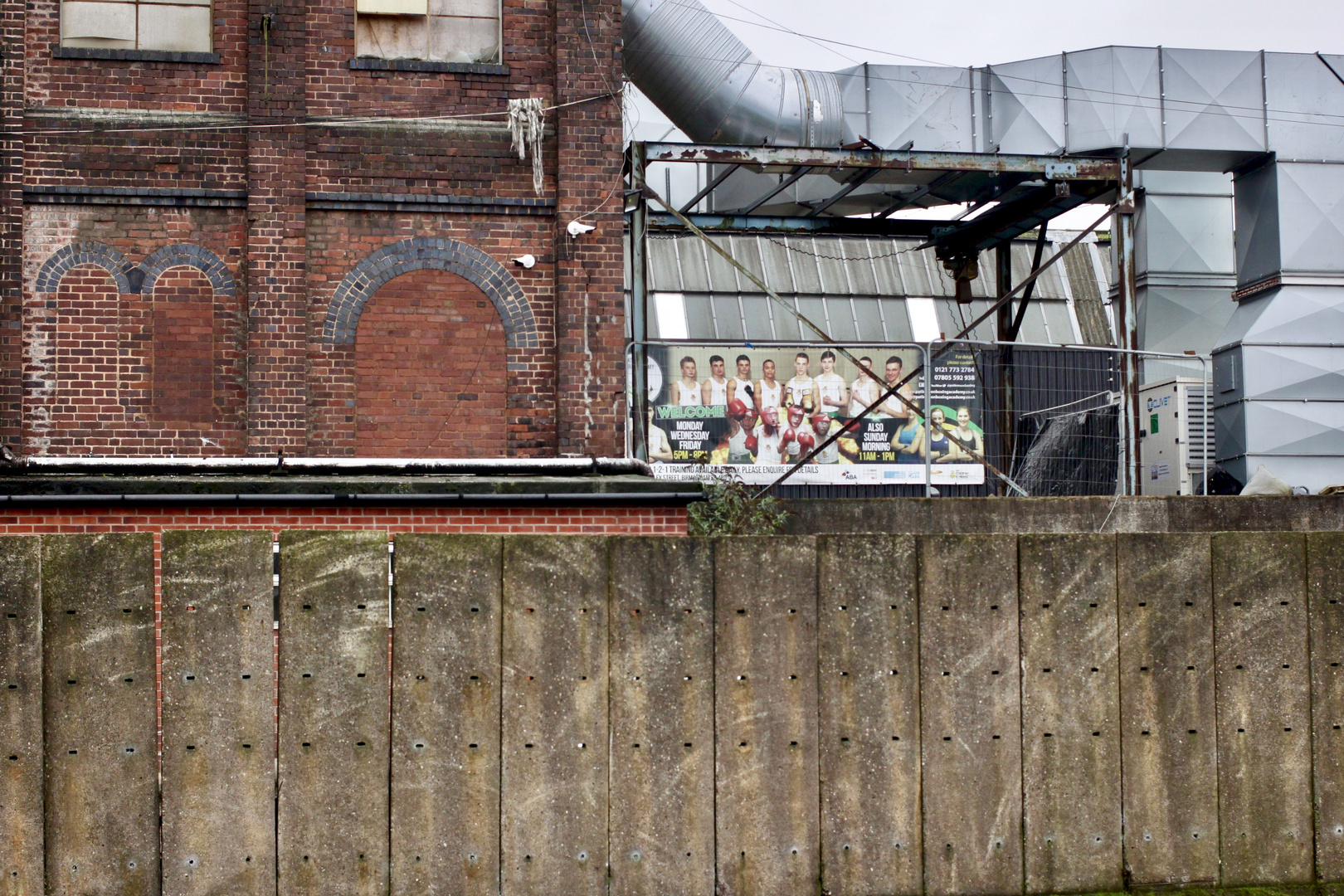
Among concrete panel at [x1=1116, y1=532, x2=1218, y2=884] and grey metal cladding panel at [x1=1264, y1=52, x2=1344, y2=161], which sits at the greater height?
grey metal cladding panel at [x1=1264, y1=52, x2=1344, y2=161]

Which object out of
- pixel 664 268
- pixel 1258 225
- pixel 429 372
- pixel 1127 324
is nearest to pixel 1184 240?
pixel 1258 225

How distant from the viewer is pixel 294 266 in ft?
38.2

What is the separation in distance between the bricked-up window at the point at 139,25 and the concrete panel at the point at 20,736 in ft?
27.6

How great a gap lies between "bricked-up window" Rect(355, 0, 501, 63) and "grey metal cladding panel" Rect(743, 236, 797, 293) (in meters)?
10.7

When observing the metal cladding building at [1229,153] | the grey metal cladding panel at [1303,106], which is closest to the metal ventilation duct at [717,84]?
the metal cladding building at [1229,153]

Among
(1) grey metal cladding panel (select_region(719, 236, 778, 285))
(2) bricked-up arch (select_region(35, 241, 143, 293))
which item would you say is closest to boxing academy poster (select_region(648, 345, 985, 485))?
(2) bricked-up arch (select_region(35, 241, 143, 293))

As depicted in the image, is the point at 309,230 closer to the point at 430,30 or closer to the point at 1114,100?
the point at 430,30

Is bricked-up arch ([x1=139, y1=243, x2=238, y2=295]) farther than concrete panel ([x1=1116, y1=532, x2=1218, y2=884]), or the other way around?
bricked-up arch ([x1=139, y1=243, x2=238, y2=295])

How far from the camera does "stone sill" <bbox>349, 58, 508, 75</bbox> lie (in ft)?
38.9

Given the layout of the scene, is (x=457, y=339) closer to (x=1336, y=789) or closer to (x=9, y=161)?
(x=9, y=161)

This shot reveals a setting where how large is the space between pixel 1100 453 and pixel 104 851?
11.0 metres

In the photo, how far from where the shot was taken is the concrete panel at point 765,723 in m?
5.07

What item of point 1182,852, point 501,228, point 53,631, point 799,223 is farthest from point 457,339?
point 1182,852

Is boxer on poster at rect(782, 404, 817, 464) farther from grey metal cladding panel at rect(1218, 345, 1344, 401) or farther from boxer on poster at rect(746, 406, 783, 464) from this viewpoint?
grey metal cladding panel at rect(1218, 345, 1344, 401)
